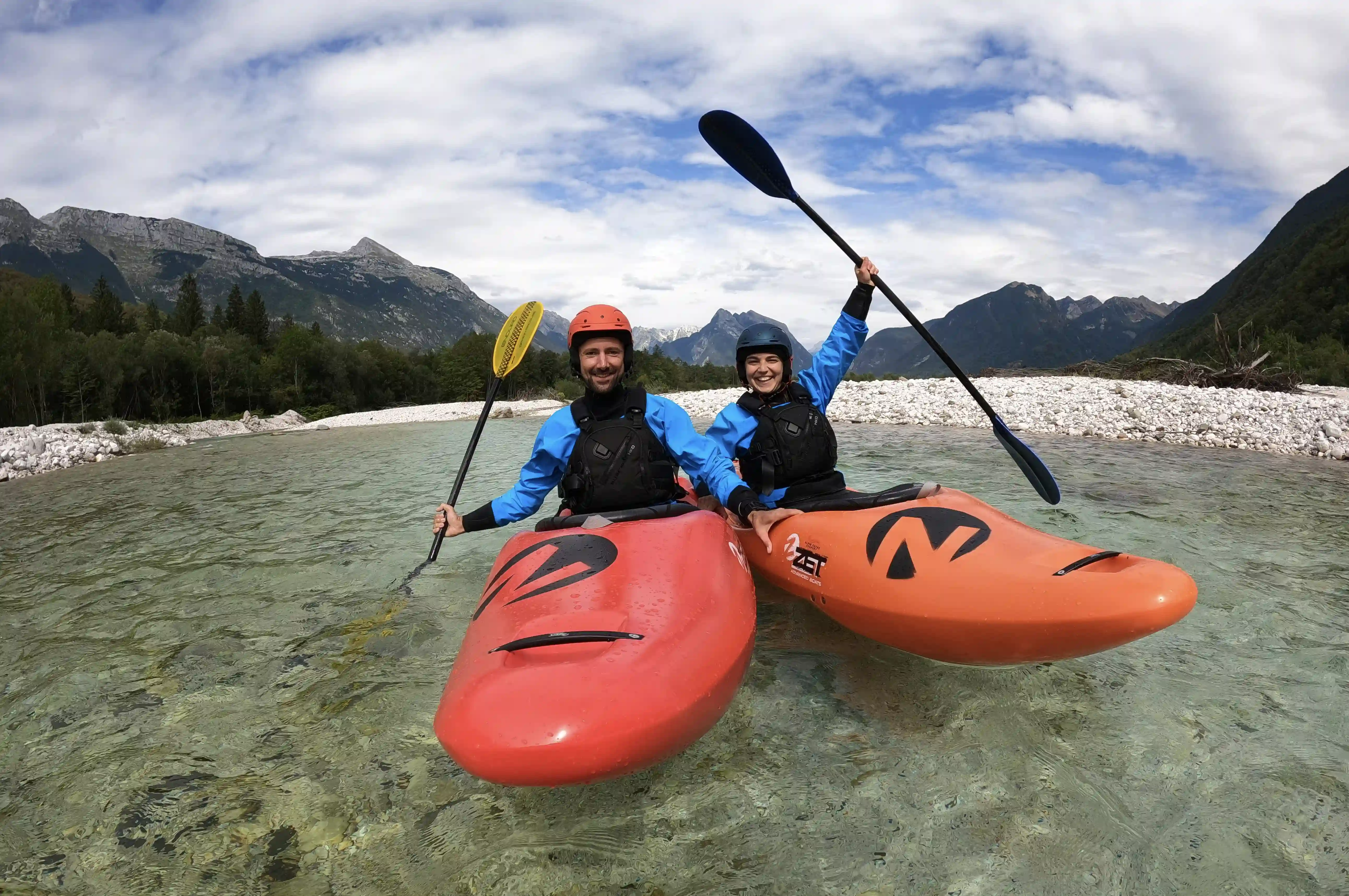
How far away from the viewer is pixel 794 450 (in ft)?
13.0

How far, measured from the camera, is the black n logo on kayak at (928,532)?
2.82 metres

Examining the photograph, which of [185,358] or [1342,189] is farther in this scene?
[1342,189]

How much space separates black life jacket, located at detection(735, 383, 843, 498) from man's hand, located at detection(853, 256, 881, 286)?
1321mm

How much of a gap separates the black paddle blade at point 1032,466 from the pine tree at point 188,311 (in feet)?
229

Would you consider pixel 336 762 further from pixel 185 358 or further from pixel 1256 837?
pixel 185 358

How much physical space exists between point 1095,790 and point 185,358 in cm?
4960

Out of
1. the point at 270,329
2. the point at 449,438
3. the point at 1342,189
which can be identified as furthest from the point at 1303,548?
the point at 1342,189

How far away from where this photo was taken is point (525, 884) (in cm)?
191

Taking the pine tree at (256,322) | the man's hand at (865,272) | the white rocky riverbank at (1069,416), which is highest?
the pine tree at (256,322)

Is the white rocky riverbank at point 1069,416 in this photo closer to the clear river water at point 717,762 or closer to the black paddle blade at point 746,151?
the clear river water at point 717,762

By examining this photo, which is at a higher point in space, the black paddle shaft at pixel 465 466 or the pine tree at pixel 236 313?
the pine tree at pixel 236 313

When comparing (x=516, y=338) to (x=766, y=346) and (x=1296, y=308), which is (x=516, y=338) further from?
(x=1296, y=308)

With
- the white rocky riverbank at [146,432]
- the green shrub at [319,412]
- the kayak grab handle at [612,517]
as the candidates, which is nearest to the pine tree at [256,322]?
the green shrub at [319,412]

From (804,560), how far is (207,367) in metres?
48.7
